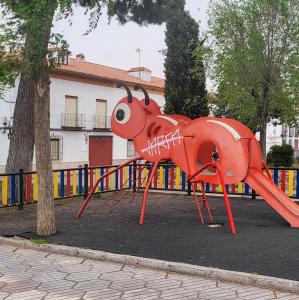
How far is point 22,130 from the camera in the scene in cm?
1222

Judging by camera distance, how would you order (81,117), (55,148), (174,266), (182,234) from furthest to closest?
(81,117) → (55,148) → (182,234) → (174,266)

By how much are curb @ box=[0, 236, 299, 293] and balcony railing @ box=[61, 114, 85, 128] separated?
23853 millimetres

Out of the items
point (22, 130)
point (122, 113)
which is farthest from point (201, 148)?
point (22, 130)

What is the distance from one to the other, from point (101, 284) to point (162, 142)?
15.0 feet

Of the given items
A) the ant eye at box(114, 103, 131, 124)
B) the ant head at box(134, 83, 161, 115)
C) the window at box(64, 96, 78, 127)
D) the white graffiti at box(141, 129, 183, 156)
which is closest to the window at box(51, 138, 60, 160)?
the window at box(64, 96, 78, 127)

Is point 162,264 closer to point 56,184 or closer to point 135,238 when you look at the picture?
point 135,238

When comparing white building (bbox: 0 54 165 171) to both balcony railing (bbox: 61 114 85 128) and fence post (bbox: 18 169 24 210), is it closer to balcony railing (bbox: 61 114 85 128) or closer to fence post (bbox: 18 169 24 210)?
balcony railing (bbox: 61 114 85 128)

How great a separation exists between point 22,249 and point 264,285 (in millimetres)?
3755

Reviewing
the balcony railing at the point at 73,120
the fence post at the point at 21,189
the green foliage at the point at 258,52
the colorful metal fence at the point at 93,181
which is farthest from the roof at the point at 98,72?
the fence post at the point at 21,189

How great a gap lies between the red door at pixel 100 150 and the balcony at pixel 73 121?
1.50 meters

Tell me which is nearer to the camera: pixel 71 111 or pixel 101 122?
pixel 71 111

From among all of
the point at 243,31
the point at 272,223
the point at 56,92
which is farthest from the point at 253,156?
the point at 56,92

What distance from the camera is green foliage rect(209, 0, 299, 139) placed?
49.0 ft

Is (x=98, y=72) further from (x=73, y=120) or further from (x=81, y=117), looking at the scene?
(x=73, y=120)
